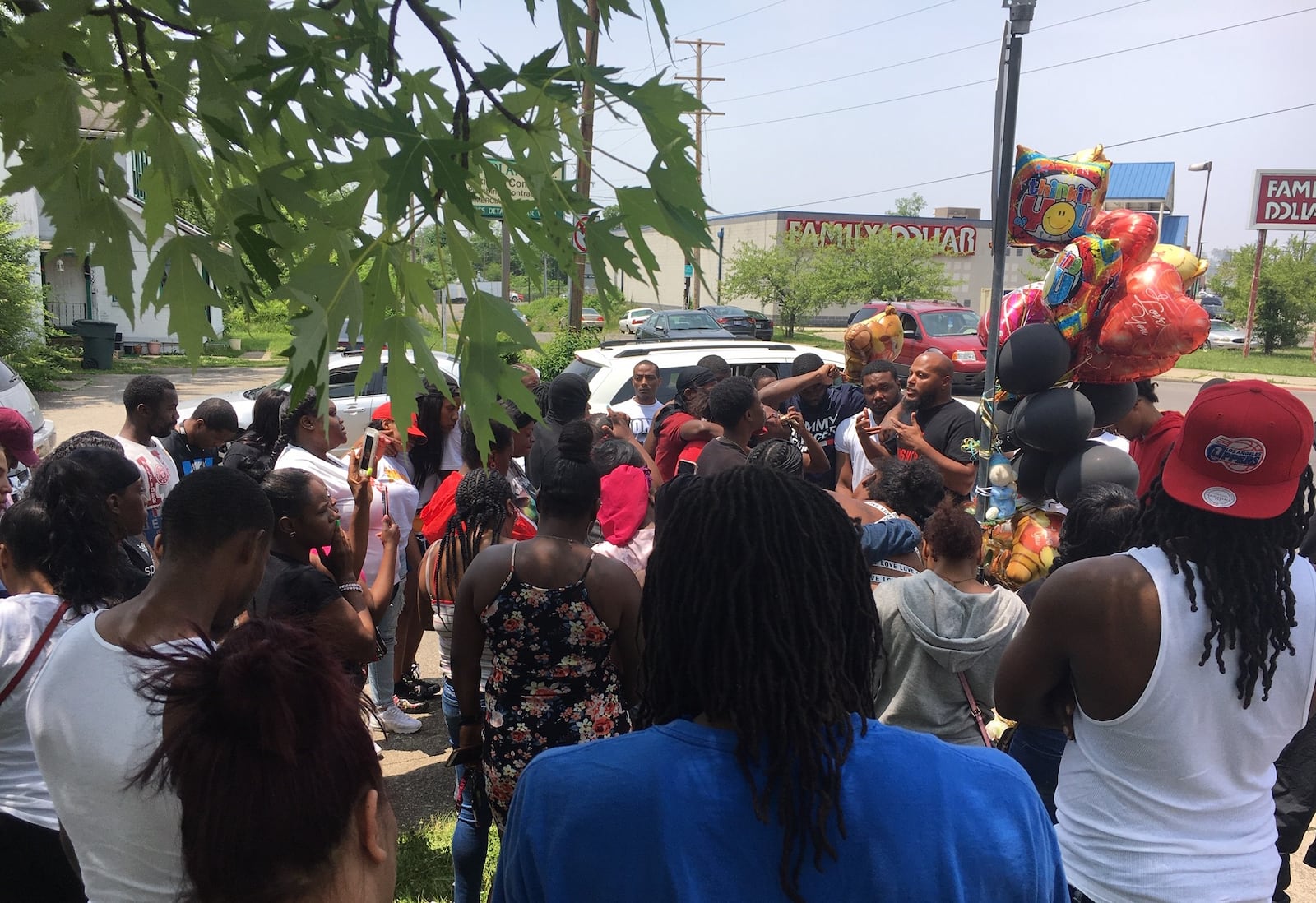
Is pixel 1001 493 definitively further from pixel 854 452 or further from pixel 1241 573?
pixel 1241 573

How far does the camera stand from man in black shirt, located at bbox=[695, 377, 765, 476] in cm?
447

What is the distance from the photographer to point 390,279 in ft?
5.97

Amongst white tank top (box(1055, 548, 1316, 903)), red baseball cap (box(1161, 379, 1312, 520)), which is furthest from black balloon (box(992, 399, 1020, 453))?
white tank top (box(1055, 548, 1316, 903))

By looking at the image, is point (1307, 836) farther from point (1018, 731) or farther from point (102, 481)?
point (102, 481)

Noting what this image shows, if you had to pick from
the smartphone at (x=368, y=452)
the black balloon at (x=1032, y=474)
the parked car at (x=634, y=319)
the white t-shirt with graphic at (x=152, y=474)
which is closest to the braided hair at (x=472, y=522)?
the smartphone at (x=368, y=452)

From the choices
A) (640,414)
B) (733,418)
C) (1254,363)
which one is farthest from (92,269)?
(1254,363)

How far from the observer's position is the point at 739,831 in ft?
3.78

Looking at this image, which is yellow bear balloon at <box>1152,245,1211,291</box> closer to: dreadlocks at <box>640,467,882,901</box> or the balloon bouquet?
the balloon bouquet

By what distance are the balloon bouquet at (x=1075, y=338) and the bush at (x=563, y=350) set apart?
8.51 metres

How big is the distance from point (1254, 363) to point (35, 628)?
3359 centimetres

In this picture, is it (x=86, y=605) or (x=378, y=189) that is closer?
(x=378, y=189)

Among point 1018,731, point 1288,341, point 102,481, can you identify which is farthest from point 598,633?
point 1288,341

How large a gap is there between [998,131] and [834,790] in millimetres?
4137

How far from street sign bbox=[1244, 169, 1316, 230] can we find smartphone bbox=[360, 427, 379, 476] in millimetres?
39189
